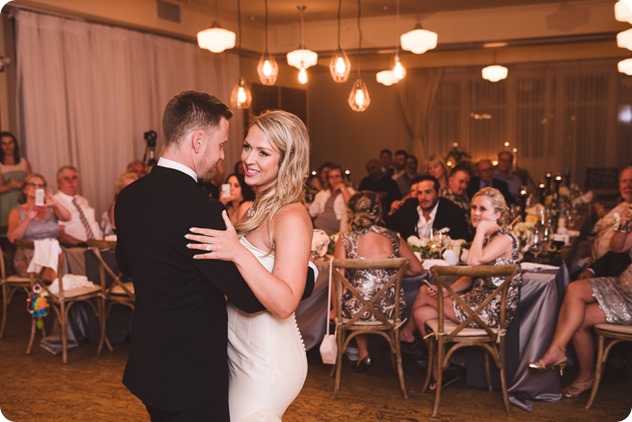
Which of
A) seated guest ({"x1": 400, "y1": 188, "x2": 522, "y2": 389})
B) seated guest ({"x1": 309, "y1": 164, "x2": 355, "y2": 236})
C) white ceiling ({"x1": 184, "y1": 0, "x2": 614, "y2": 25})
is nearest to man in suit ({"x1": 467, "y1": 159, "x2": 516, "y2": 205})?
seated guest ({"x1": 309, "y1": 164, "x2": 355, "y2": 236})

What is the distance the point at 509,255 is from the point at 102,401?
106 inches

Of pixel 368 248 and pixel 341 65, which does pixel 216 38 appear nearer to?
pixel 341 65

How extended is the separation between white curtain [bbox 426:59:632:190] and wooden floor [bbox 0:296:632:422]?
9.21m

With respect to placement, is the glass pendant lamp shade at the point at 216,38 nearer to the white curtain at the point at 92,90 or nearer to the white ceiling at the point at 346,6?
the white curtain at the point at 92,90

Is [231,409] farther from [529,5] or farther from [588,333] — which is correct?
[529,5]

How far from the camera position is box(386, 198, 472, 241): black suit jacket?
210 inches

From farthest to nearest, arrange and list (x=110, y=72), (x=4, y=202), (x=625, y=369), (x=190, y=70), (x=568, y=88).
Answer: (x=568, y=88) < (x=190, y=70) < (x=110, y=72) < (x=4, y=202) < (x=625, y=369)

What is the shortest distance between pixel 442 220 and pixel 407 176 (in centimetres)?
532

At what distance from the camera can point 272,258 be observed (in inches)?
75.4

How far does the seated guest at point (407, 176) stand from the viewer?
1052cm

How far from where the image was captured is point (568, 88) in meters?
13.1

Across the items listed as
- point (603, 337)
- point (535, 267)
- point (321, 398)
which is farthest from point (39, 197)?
point (603, 337)

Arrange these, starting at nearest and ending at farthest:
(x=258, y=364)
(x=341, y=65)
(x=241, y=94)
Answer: (x=258, y=364)
(x=341, y=65)
(x=241, y=94)

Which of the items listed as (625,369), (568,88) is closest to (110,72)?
(625,369)
